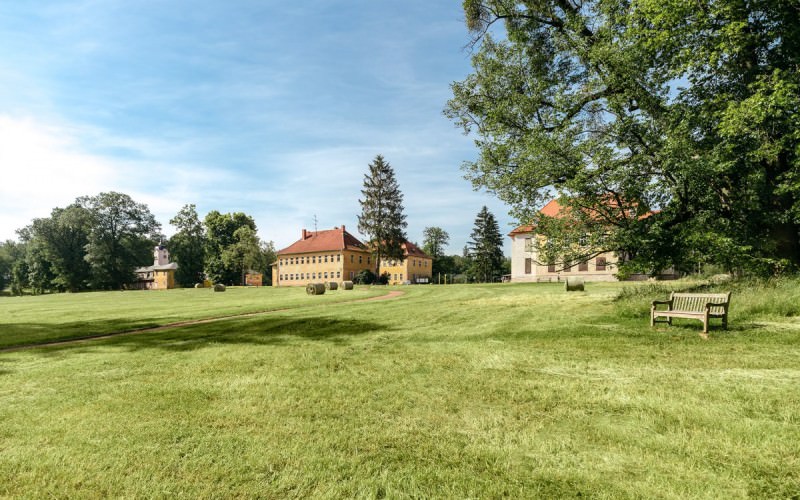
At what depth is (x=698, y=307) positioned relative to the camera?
34.0 feet

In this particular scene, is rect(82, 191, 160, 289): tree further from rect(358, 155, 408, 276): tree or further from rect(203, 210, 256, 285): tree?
rect(358, 155, 408, 276): tree

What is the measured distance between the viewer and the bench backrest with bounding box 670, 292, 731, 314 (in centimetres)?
988

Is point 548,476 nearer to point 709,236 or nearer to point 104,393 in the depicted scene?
point 104,393

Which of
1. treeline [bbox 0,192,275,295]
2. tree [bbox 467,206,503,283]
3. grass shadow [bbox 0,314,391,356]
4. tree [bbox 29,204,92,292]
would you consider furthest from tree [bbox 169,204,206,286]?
grass shadow [bbox 0,314,391,356]

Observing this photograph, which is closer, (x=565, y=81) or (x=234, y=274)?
(x=565, y=81)

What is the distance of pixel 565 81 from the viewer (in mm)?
16641

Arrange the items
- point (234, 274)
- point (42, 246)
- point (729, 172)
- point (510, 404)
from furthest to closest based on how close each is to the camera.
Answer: point (234, 274) → point (42, 246) → point (729, 172) → point (510, 404)

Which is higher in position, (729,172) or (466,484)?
(729,172)

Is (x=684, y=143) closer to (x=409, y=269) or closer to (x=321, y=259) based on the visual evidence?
(x=409, y=269)

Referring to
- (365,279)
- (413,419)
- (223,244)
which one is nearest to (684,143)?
(413,419)

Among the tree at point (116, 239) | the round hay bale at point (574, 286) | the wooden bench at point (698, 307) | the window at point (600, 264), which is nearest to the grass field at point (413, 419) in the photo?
the wooden bench at point (698, 307)

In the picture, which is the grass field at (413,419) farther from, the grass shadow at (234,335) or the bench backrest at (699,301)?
the bench backrest at (699,301)

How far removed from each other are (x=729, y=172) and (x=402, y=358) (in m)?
12.6

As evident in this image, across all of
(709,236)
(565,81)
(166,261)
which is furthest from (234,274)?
(709,236)
